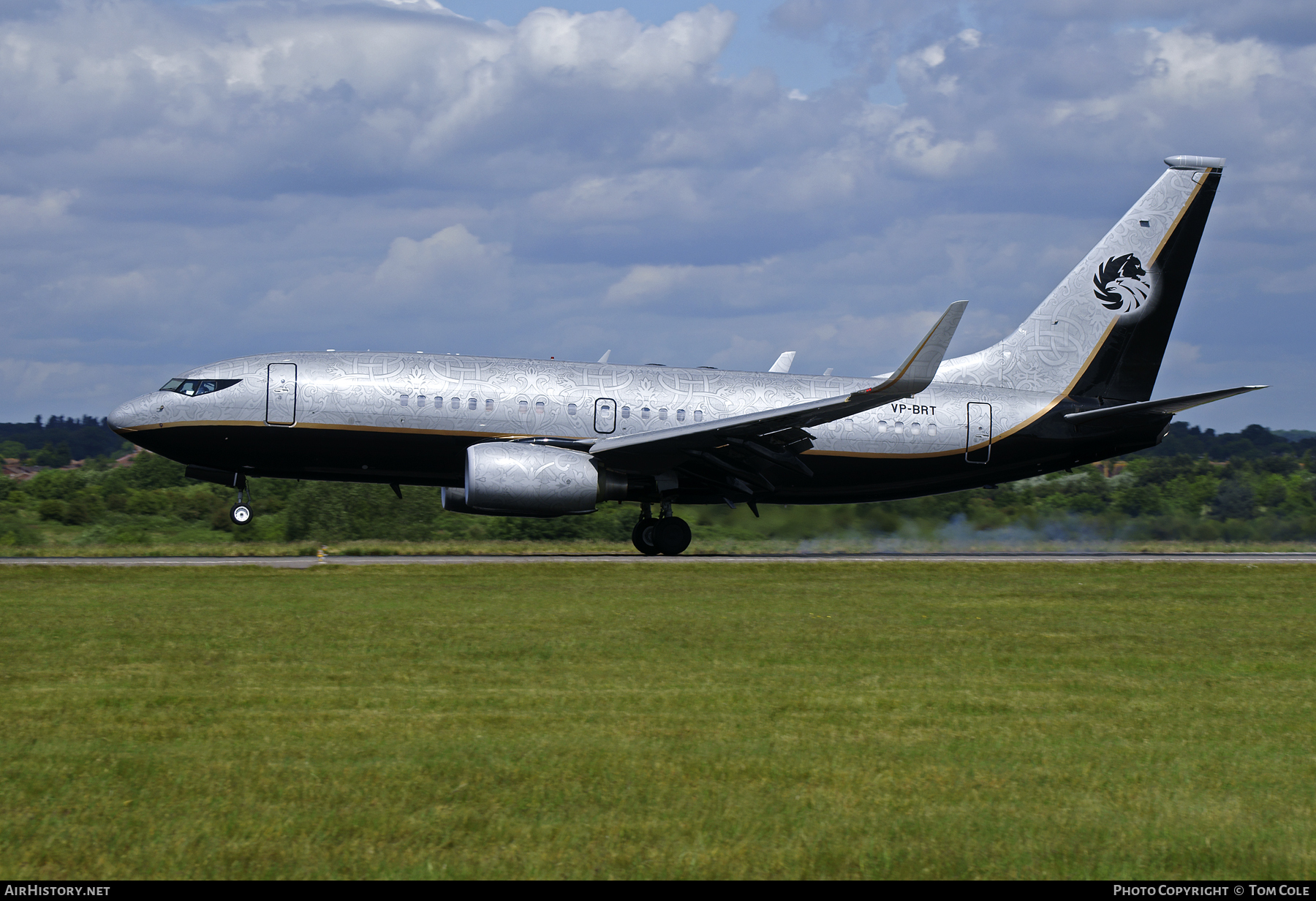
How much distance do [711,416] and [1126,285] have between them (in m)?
10.4

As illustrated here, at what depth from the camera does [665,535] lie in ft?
85.3

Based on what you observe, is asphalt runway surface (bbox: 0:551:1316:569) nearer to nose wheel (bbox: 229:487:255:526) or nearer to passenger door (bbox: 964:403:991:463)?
nose wheel (bbox: 229:487:255:526)

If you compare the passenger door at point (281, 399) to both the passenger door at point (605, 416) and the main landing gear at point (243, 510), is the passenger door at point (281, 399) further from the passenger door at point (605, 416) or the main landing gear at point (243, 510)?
the passenger door at point (605, 416)

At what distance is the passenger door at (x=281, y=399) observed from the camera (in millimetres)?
23922

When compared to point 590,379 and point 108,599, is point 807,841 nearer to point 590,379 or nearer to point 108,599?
point 108,599

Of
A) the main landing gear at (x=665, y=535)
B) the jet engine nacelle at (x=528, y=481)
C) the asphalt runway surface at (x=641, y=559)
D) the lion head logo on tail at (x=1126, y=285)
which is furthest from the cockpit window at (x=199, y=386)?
the lion head logo on tail at (x=1126, y=285)

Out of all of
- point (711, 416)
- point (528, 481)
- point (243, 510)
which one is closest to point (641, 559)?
point (528, 481)

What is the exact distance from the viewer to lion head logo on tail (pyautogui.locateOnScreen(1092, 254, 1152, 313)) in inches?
1087

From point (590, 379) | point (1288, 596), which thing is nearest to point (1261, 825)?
point (1288, 596)

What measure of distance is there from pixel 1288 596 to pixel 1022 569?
5.26 m

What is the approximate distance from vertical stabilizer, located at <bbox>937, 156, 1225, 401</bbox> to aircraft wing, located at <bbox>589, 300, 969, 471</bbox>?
5939mm

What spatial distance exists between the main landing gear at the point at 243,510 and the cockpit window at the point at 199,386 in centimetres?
215

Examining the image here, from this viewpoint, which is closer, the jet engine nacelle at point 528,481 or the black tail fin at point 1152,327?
the jet engine nacelle at point 528,481

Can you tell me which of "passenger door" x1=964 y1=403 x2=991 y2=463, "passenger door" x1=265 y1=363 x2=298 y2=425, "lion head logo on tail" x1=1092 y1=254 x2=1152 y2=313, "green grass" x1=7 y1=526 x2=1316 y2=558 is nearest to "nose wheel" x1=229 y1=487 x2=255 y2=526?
"green grass" x1=7 y1=526 x2=1316 y2=558
